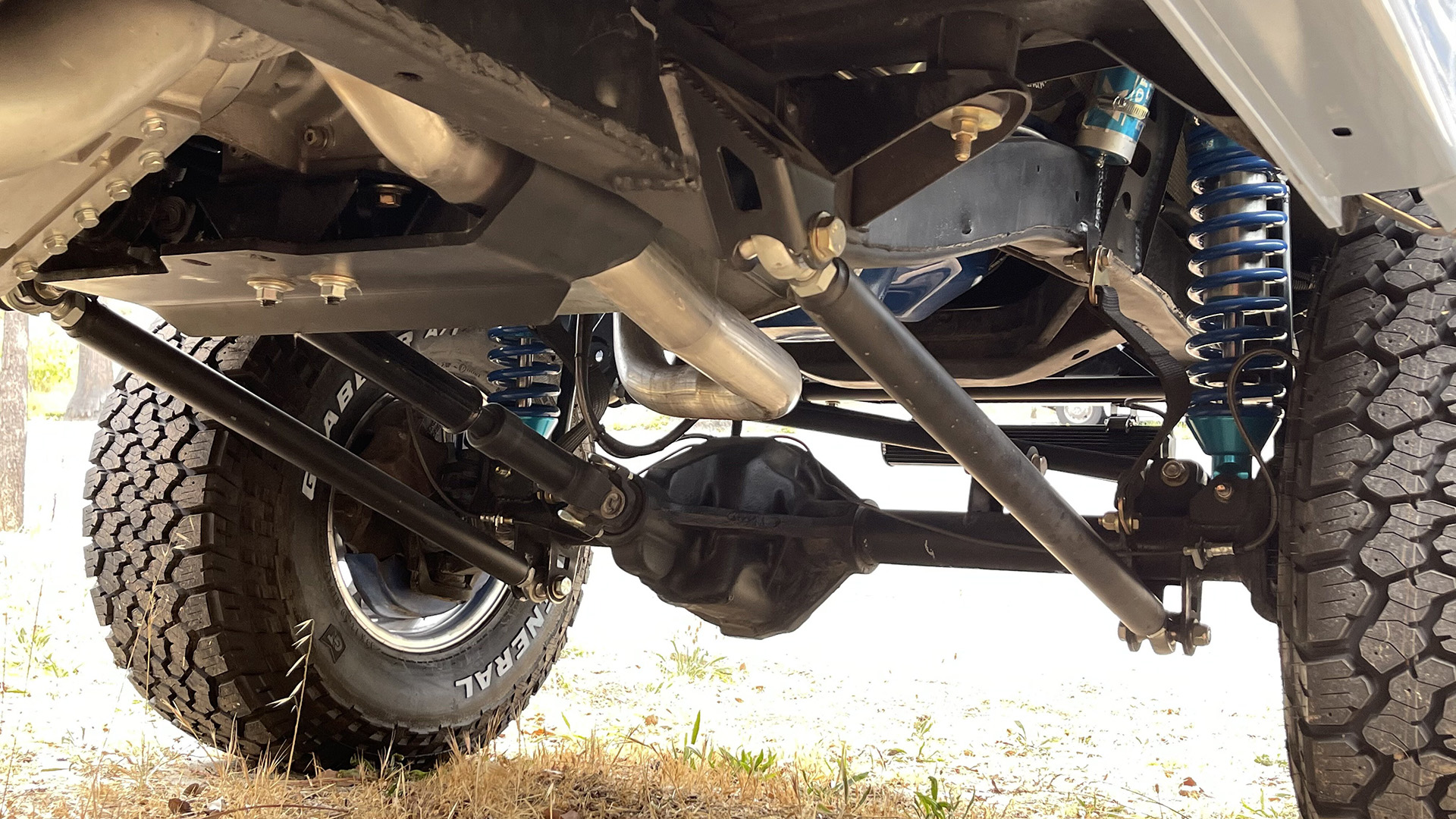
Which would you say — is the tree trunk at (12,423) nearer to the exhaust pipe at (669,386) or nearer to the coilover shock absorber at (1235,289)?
the exhaust pipe at (669,386)

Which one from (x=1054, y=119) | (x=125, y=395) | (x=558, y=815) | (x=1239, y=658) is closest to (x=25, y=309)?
(x=125, y=395)

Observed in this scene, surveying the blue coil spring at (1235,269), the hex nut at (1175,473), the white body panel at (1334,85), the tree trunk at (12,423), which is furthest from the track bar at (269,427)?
the tree trunk at (12,423)

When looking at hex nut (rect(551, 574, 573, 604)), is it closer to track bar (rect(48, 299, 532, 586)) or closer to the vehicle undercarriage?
the vehicle undercarriage

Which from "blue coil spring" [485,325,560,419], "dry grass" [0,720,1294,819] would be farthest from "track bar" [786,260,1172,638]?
"blue coil spring" [485,325,560,419]

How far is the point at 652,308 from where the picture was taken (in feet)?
4.04

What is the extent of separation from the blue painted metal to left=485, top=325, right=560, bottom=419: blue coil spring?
0.61 meters

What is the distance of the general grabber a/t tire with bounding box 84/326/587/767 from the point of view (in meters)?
2.15

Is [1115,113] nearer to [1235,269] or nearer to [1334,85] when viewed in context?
[1235,269]

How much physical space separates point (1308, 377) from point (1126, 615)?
1.50 ft

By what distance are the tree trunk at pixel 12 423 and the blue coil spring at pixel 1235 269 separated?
29.6 ft

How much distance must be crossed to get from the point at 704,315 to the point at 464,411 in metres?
0.68

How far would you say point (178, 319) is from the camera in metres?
1.43

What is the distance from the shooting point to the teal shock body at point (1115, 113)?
1575 millimetres

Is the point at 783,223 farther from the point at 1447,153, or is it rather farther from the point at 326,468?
the point at 326,468
